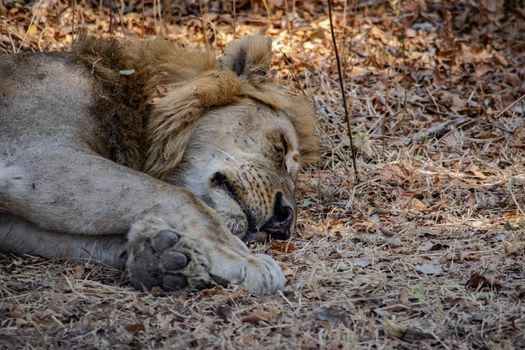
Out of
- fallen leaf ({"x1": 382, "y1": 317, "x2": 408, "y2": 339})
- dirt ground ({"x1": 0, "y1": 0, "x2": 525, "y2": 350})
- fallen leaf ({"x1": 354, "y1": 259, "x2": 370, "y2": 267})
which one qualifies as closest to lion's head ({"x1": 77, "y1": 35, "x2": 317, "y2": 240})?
dirt ground ({"x1": 0, "y1": 0, "x2": 525, "y2": 350})

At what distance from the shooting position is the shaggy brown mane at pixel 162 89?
4.76 metres

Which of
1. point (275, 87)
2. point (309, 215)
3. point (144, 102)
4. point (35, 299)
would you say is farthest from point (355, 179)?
point (35, 299)

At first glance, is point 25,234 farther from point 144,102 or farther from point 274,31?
point 274,31

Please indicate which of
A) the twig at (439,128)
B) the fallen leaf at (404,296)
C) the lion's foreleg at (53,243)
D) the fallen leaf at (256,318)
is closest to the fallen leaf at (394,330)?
the fallen leaf at (404,296)

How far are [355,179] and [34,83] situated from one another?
250 cm

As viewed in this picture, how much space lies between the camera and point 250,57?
5.18 metres

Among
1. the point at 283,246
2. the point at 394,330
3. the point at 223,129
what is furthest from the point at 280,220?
the point at 394,330

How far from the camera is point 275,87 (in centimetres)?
535

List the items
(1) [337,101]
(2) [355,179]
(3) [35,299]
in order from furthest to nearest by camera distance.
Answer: (1) [337,101] < (2) [355,179] < (3) [35,299]

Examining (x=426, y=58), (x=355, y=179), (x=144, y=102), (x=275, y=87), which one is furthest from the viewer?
(x=426, y=58)

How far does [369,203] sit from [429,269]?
4.92 ft

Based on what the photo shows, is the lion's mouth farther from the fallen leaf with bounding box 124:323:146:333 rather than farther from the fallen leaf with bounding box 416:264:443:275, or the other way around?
the fallen leaf with bounding box 124:323:146:333

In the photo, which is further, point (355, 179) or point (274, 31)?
point (274, 31)

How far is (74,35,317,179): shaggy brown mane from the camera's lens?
4.76m
